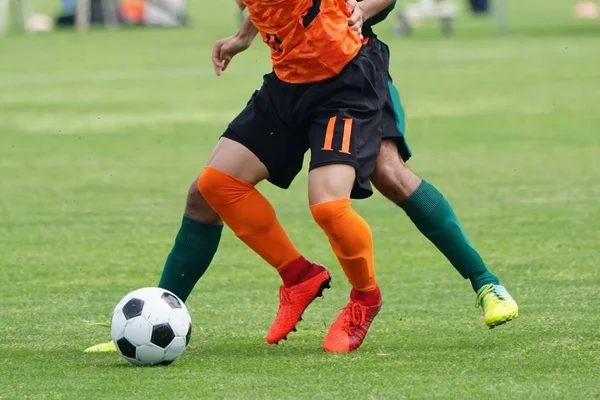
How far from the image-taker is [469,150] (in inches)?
574

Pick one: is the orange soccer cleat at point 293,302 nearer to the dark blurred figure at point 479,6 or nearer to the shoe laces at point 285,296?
the shoe laces at point 285,296

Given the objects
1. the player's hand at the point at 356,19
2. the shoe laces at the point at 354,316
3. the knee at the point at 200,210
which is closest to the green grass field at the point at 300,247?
the shoe laces at the point at 354,316

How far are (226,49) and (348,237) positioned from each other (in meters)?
1.24

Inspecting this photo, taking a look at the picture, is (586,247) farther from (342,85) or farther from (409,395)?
(409,395)

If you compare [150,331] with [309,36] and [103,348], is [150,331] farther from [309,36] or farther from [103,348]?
[309,36]

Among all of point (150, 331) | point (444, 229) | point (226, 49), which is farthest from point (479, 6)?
point (150, 331)

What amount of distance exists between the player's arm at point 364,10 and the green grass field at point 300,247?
142 centimetres

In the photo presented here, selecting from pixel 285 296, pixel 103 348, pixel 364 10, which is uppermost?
pixel 364 10

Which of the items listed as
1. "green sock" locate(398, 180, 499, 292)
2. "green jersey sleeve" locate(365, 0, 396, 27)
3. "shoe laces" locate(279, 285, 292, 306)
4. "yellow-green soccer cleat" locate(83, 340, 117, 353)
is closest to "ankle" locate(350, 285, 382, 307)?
"shoe laces" locate(279, 285, 292, 306)

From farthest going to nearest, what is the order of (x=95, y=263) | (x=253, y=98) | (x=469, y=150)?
(x=469, y=150) < (x=95, y=263) < (x=253, y=98)

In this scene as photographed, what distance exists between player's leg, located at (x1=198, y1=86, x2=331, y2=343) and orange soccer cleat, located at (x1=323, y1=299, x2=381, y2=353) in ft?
0.63

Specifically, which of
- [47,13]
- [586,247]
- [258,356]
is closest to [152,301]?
[258,356]

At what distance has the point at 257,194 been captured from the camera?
6.33 m

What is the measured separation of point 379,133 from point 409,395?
4.62 ft
